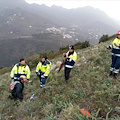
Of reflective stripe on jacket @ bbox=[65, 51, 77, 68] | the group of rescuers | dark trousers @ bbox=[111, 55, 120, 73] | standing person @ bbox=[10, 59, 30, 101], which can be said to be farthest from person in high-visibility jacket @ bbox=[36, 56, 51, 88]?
dark trousers @ bbox=[111, 55, 120, 73]

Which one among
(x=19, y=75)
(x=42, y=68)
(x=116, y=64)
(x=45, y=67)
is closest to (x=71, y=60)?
(x=45, y=67)

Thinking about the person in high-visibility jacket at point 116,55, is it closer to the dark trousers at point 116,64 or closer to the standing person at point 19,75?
the dark trousers at point 116,64

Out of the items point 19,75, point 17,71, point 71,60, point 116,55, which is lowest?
point 19,75

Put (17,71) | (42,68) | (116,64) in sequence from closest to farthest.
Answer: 1. (116,64)
2. (17,71)
3. (42,68)

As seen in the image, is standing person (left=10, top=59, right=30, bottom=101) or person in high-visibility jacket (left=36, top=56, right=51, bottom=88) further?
person in high-visibility jacket (left=36, top=56, right=51, bottom=88)

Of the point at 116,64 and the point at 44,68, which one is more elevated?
the point at 116,64

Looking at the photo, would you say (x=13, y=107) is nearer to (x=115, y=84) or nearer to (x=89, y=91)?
(x=89, y=91)

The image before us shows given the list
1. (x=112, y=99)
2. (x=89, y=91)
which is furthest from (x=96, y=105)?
(x=89, y=91)

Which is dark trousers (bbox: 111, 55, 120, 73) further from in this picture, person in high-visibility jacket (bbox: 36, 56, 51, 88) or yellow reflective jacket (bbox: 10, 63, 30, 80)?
yellow reflective jacket (bbox: 10, 63, 30, 80)

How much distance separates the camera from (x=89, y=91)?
3555mm

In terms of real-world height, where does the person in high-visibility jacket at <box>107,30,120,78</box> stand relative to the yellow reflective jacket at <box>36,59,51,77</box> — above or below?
above

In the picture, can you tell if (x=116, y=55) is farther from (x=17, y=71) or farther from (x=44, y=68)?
(x=17, y=71)

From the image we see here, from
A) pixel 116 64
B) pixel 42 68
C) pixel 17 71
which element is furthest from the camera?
pixel 42 68

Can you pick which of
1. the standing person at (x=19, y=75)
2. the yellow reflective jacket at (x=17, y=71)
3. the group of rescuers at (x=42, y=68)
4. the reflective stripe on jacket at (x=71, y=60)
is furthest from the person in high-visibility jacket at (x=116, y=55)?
the yellow reflective jacket at (x=17, y=71)
